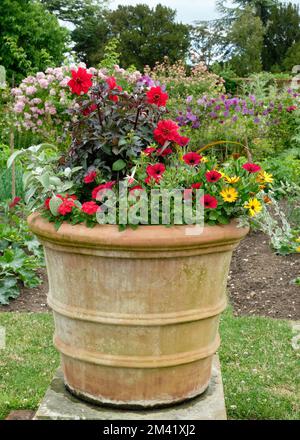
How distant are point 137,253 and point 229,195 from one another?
470 millimetres

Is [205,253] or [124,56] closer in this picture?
[205,253]

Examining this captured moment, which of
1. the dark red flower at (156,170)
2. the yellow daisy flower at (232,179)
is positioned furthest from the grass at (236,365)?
the dark red flower at (156,170)

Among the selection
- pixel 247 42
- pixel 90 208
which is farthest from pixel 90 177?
pixel 247 42

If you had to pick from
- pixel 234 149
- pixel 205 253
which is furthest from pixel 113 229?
pixel 234 149

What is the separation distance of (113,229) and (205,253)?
371mm

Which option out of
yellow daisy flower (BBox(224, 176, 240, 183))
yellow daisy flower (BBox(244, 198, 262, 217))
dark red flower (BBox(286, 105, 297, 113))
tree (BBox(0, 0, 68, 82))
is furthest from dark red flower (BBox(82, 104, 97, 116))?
tree (BBox(0, 0, 68, 82))

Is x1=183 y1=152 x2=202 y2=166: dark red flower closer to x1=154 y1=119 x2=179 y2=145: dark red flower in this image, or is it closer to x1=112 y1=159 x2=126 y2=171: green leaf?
x1=154 y1=119 x2=179 y2=145: dark red flower

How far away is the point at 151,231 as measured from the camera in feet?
8.04

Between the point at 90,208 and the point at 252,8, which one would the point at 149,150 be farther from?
the point at 252,8

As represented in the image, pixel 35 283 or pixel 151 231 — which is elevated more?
pixel 151 231

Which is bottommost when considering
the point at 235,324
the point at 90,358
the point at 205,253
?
the point at 235,324

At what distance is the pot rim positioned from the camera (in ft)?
7.91

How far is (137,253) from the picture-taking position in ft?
7.98

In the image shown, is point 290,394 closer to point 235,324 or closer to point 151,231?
point 235,324
